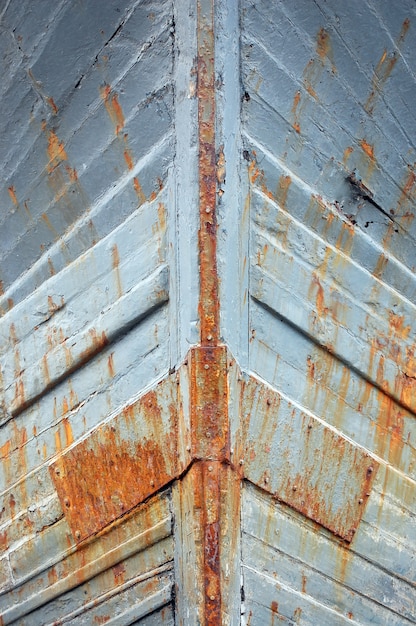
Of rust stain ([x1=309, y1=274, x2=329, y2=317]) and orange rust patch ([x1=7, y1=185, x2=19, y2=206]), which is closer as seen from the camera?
rust stain ([x1=309, y1=274, x2=329, y2=317])

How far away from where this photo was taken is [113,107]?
3.03 metres

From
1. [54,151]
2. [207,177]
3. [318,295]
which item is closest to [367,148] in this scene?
[318,295]

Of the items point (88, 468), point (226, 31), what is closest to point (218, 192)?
point (226, 31)

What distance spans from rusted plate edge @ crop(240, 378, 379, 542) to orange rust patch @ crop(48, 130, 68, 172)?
106 centimetres

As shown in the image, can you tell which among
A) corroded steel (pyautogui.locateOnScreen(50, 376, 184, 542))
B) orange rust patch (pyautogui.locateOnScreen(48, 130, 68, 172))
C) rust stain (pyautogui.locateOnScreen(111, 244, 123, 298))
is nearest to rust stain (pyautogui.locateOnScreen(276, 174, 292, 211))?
rust stain (pyautogui.locateOnScreen(111, 244, 123, 298))

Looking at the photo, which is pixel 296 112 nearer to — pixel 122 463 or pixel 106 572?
pixel 122 463

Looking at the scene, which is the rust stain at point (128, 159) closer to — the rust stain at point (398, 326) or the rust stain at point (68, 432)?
the rust stain at point (68, 432)

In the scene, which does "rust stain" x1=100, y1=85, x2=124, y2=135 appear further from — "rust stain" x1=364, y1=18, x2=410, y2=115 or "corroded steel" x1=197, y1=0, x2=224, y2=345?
"rust stain" x1=364, y1=18, x2=410, y2=115

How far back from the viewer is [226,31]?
2.76 metres

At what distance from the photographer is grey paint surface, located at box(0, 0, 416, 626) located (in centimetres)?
270

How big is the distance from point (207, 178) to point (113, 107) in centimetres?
51

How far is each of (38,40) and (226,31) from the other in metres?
0.82

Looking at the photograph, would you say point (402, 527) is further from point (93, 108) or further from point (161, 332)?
point (93, 108)

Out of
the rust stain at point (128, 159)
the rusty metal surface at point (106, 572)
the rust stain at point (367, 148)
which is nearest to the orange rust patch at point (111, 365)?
the rusty metal surface at point (106, 572)
